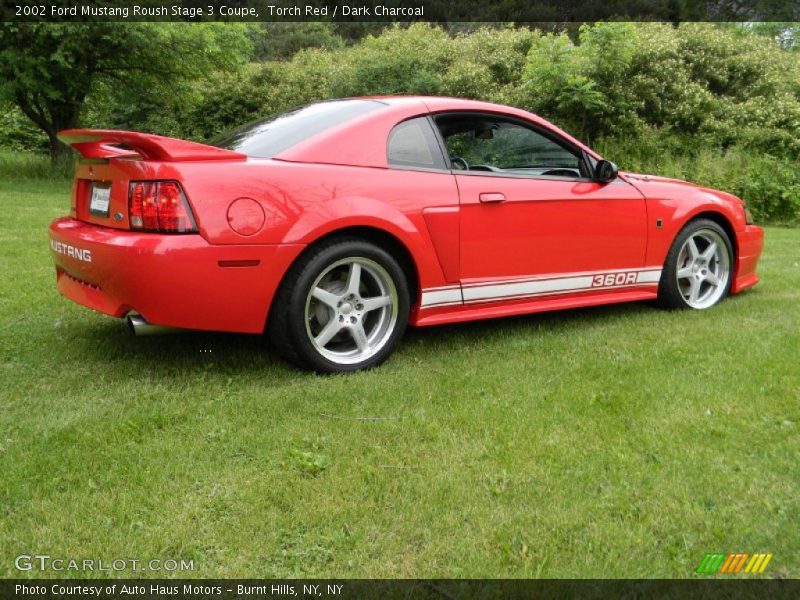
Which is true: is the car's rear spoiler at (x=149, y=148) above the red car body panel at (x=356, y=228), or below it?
above

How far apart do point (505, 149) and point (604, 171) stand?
2.10 ft

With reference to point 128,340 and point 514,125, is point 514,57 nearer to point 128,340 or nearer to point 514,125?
point 514,125

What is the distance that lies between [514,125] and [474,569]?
10.3 feet

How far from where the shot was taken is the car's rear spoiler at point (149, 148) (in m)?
3.45

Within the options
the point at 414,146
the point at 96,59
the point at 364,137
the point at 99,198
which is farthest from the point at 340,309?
the point at 96,59

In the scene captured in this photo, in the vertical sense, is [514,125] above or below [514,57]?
below

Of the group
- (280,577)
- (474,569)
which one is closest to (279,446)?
(280,577)

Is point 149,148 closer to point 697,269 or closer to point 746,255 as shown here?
point 697,269

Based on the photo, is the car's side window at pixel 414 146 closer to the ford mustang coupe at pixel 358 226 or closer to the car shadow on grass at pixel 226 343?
the ford mustang coupe at pixel 358 226

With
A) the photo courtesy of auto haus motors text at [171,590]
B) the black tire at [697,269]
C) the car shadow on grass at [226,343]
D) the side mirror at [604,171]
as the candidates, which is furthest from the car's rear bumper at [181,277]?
the black tire at [697,269]

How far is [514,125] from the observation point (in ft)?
15.3

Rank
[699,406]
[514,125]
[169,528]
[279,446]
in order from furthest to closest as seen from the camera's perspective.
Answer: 1. [514,125]
2. [699,406]
3. [279,446]
4. [169,528]

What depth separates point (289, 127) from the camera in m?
4.07

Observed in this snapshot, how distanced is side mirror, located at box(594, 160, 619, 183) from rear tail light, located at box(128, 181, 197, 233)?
259 cm
